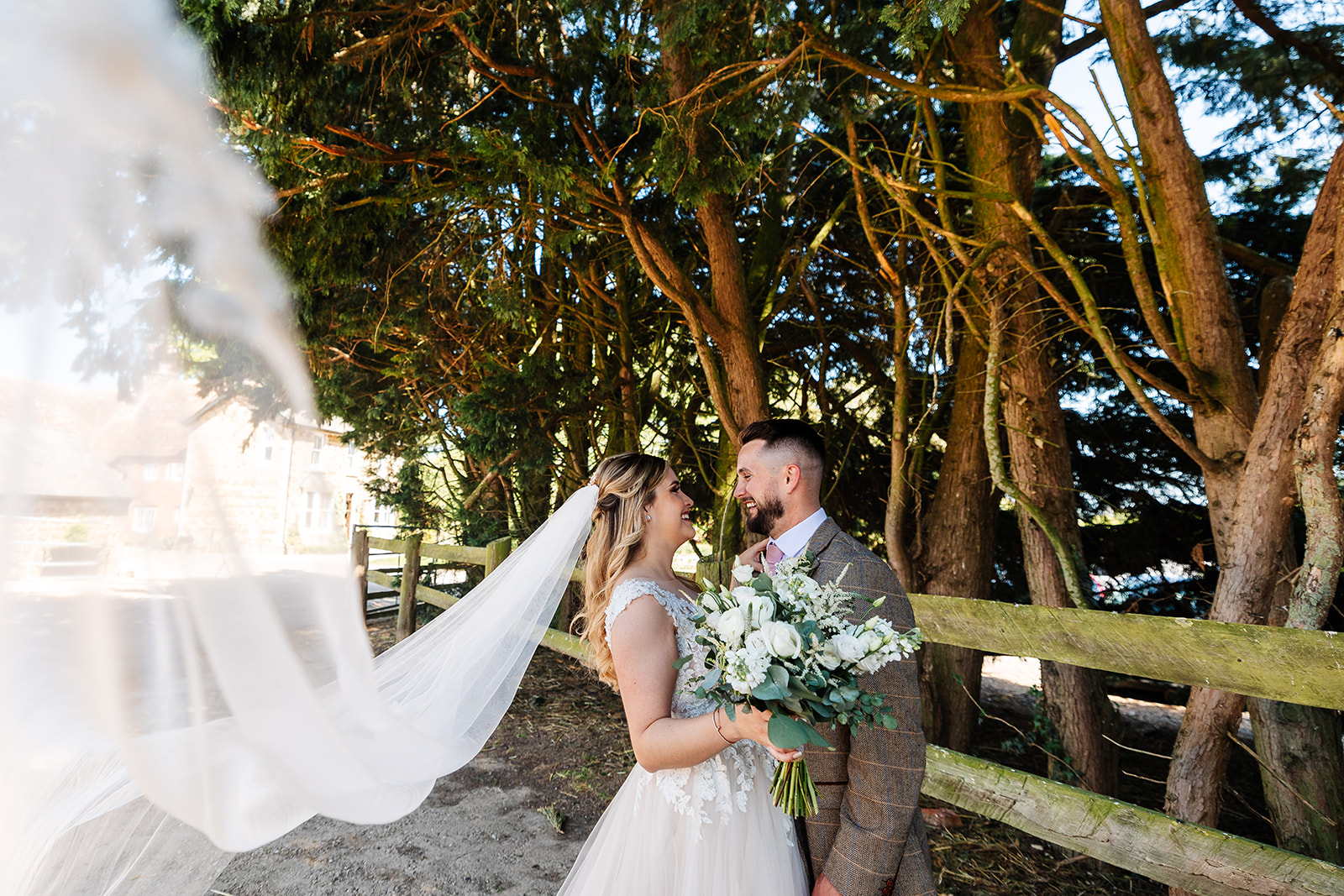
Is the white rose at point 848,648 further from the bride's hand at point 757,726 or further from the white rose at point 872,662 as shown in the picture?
the bride's hand at point 757,726

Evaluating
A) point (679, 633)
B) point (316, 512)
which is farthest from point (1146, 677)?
point (316, 512)

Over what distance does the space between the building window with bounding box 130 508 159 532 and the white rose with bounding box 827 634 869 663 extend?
1274 millimetres

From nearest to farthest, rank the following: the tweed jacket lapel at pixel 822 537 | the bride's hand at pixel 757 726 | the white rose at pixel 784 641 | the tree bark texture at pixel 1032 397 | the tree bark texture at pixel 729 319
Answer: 1. the white rose at pixel 784 641
2. the bride's hand at pixel 757 726
3. the tweed jacket lapel at pixel 822 537
4. the tree bark texture at pixel 1032 397
5. the tree bark texture at pixel 729 319

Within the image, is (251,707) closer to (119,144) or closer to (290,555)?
(290,555)

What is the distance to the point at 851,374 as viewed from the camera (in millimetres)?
7684

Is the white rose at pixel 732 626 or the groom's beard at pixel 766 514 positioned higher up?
the groom's beard at pixel 766 514

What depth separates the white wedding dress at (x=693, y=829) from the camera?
6.46 feet

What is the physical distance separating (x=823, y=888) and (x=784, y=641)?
82 centimetres

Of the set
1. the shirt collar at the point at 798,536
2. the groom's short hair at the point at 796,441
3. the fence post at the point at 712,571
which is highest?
the groom's short hair at the point at 796,441

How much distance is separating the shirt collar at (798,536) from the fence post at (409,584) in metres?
7.03

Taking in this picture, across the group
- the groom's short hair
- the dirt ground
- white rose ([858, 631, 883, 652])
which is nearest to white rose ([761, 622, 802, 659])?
white rose ([858, 631, 883, 652])

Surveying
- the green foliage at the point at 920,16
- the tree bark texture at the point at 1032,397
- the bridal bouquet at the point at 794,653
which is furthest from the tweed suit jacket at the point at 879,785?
the tree bark texture at the point at 1032,397

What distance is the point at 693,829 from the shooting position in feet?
6.61

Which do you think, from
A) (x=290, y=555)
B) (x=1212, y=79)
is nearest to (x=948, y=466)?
(x=1212, y=79)
